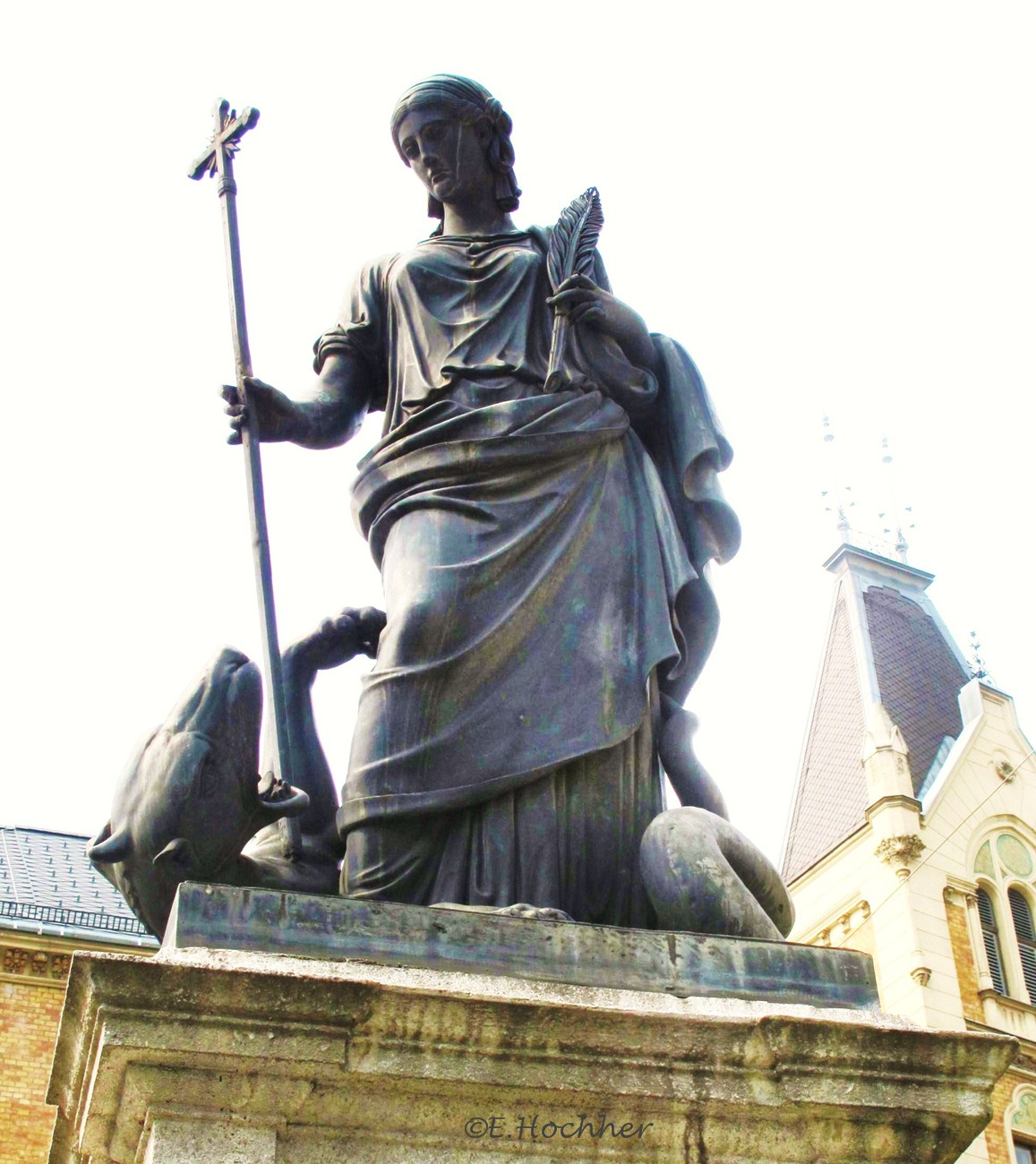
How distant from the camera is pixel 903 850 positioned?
43.1 m

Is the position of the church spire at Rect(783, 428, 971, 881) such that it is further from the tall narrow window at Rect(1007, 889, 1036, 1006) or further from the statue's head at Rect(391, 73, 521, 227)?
the statue's head at Rect(391, 73, 521, 227)

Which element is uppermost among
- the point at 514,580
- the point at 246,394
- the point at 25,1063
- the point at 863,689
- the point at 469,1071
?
the point at 863,689

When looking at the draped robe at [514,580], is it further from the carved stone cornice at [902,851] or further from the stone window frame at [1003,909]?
the carved stone cornice at [902,851]

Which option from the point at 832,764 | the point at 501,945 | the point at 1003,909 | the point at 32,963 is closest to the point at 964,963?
the point at 1003,909

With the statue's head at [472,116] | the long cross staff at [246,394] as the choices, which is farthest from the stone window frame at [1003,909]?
the long cross staff at [246,394]

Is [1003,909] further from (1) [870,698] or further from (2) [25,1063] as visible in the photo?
(2) [25,1063]

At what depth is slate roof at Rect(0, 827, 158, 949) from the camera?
83.1 ft

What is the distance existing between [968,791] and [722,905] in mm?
42164

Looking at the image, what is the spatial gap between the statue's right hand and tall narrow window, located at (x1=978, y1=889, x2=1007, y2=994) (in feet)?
126

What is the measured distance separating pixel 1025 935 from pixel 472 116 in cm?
4036

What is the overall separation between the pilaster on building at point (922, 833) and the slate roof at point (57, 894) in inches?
697

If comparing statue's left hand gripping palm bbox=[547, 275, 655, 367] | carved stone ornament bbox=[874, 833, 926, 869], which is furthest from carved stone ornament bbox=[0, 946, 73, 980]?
carved stone ornament bbox=[874, 833, 926, 869]

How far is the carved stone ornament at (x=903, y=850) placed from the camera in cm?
4306

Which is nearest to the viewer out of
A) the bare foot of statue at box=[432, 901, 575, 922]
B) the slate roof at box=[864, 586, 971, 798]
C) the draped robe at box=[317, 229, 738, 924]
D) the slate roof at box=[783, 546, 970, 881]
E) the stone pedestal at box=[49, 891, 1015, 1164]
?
the stone pedestal at box=[49, 891, 1015, 1164]
